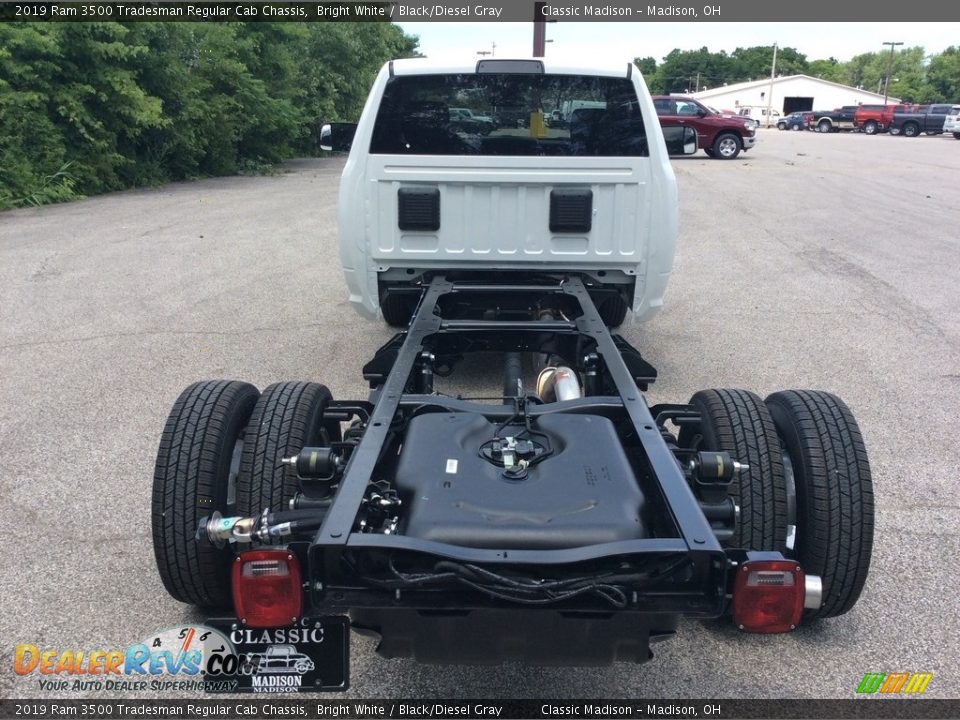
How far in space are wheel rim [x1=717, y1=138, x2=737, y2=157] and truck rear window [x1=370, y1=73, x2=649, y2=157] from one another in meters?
22.1

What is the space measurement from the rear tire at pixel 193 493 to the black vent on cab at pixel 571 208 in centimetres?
250

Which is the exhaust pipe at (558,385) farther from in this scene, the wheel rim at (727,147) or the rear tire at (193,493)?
the wheel rim at (727,147)

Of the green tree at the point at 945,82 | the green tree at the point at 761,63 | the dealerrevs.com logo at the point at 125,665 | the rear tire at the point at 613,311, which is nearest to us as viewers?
the dealerrevs.com logo at the point at 125,665

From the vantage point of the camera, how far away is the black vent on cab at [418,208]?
469 cm

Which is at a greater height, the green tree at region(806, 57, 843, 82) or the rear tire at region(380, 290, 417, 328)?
the green tree at region(806, 57, 843, 82)

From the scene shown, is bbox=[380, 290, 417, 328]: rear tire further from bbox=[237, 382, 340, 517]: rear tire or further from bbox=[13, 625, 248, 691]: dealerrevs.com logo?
bbox=[13, 625, 248, 691]: dealerrevs.com logo

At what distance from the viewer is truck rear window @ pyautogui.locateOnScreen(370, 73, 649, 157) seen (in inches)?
188

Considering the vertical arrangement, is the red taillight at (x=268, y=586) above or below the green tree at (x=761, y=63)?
below

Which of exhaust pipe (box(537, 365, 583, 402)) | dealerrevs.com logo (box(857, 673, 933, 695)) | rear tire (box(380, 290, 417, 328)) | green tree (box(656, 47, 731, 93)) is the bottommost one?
dealerrevs.com logo (box(857, 673, 933, 695))

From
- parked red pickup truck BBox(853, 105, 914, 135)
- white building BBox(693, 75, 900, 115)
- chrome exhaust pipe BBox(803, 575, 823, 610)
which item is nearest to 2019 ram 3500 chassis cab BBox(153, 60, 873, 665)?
chrome exhaust pipe BBox(803, 575, 823, 610)

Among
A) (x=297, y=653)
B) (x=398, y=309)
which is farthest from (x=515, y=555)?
(x=398, y=309)

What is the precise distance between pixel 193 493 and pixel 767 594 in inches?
70.9

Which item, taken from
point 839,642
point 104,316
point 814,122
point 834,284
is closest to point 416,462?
point 839,642

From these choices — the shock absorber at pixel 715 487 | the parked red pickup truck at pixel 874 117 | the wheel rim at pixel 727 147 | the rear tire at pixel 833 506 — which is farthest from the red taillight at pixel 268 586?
the parked red pickup truck at pixel 874 117
